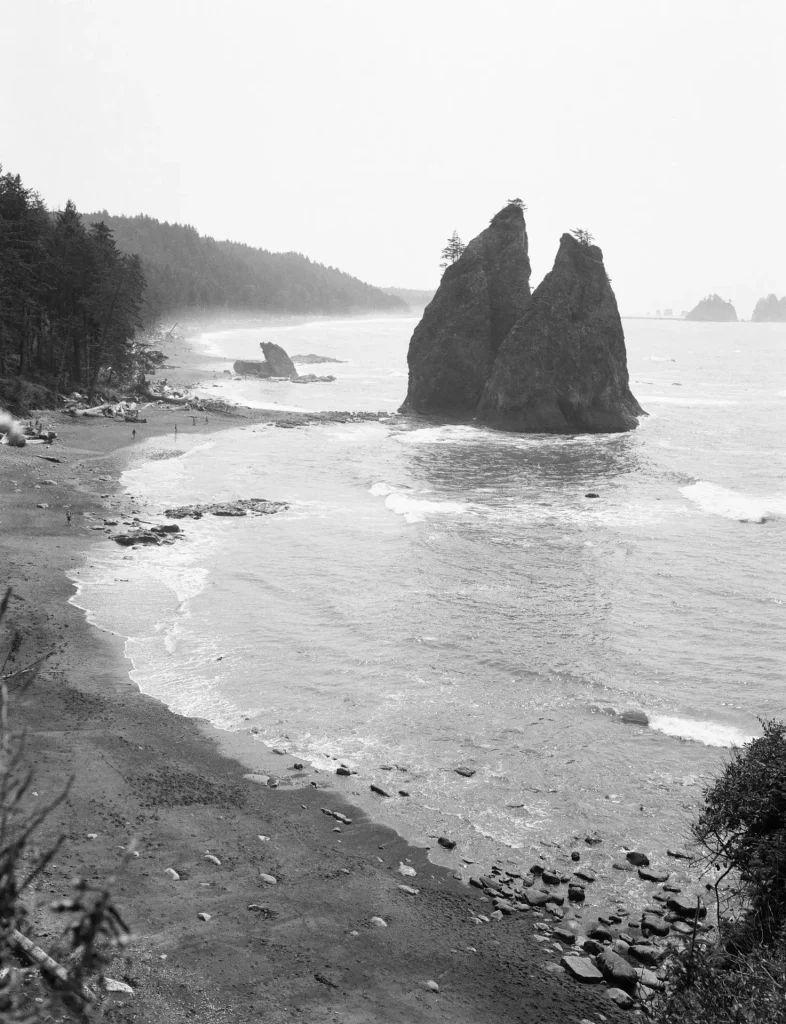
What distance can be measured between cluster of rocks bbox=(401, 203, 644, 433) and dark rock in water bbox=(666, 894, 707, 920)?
54.7 m

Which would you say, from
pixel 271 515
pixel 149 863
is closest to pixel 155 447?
pixel 271 515

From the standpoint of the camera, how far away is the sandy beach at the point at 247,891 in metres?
10.6

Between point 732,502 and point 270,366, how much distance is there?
74.6 metres

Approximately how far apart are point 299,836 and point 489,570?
58.4 feet

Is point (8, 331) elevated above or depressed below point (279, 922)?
above

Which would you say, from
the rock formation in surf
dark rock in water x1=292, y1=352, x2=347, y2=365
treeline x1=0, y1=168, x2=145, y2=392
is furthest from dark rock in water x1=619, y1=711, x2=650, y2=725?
dark rock in water x1=292, y1=352, x2=347, y2=365

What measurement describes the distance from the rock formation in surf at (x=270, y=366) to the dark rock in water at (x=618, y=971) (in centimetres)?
9923

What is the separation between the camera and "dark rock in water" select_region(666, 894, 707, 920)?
1308 centimetres

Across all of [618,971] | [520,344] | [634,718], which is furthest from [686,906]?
[520,344]

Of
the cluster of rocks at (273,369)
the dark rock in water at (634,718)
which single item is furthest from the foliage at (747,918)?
the cluster of rocks at (273,369)

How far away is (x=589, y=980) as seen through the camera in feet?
37.7

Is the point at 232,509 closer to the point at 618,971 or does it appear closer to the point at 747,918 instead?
the point at 618,971

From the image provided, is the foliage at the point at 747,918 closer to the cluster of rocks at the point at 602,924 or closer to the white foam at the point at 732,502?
the cluster of rocks at the point at 602,924

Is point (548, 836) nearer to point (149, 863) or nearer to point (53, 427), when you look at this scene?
point (149, 863)
